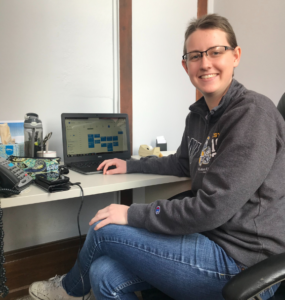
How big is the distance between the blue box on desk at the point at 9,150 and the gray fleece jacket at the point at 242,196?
83cm

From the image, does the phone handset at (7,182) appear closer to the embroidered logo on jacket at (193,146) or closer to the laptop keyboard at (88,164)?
the laptop keyboard at (88,164)

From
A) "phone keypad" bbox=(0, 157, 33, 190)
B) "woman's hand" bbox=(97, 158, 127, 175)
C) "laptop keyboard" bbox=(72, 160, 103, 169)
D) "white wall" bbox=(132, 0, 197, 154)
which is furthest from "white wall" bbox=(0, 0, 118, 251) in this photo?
"phone keypad" bbox=(0, 157, 33, 190)

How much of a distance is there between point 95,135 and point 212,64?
31.4 inches

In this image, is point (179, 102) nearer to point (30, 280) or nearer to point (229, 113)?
point (229, 113)

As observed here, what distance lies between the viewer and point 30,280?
1.60m

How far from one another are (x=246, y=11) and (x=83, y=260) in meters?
1.97

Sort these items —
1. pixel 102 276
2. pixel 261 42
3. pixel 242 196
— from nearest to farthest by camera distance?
1. pixel 242 196
2. pixel 102 276
3. pixel 261 42

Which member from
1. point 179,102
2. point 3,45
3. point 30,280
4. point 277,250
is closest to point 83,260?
point 277,250

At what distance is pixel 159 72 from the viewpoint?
1.94 metres

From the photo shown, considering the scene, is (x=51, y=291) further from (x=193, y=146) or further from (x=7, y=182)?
(x=193, y=146)

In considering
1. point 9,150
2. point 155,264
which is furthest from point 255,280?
point 9,150

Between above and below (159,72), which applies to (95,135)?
below

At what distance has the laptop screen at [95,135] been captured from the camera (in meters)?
1.42

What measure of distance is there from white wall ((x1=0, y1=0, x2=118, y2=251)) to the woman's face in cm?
90
